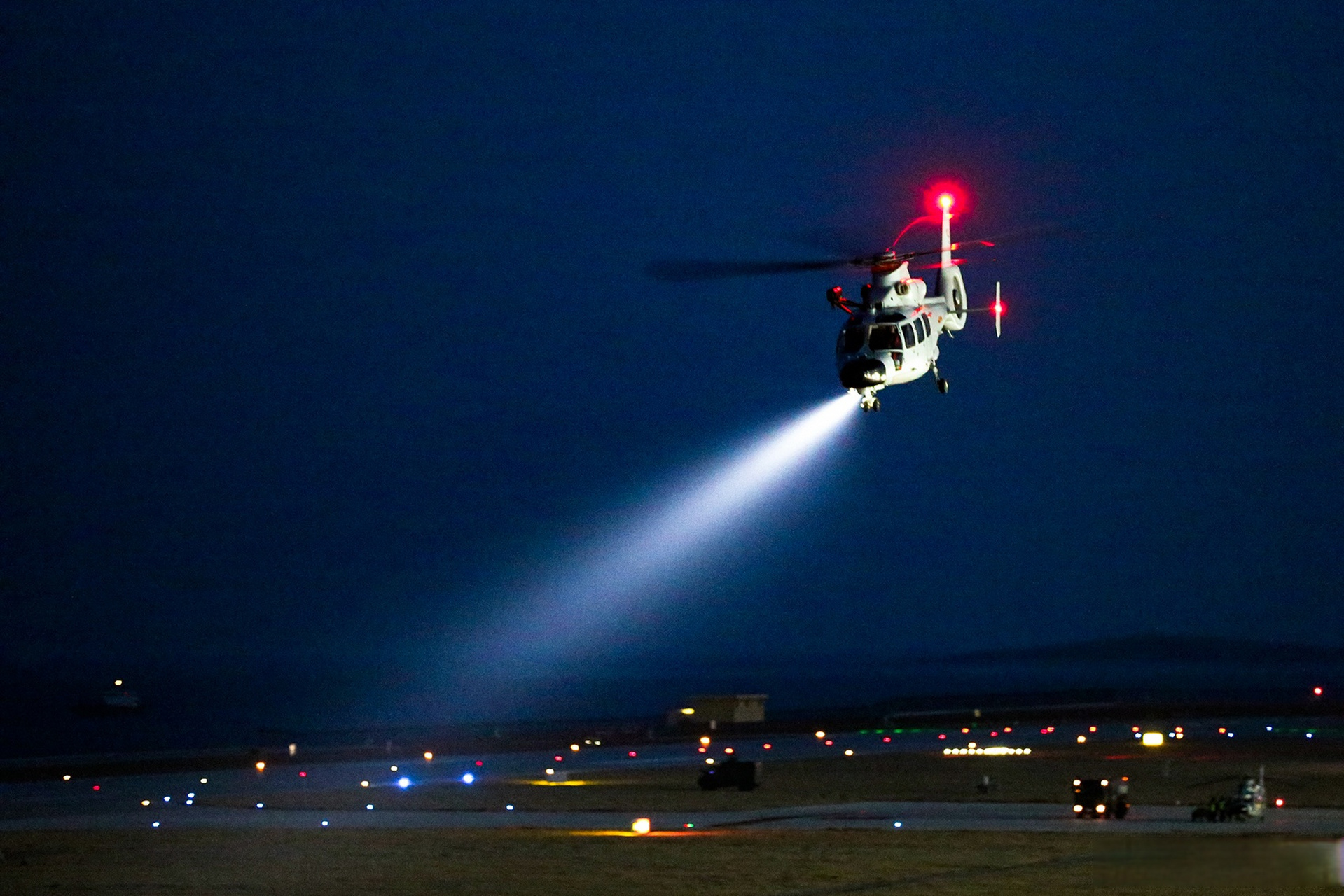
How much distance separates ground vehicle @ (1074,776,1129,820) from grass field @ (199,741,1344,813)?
124 inches

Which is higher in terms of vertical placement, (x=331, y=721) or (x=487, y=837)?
(x=331, y=721)

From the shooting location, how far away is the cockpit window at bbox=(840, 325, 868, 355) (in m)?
26.7

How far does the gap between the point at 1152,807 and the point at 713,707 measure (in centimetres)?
4100

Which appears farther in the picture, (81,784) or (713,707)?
(713,707)

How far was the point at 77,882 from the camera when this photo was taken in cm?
2025

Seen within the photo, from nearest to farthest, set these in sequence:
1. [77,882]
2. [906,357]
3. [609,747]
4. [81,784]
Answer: [77,882], [906,357], [81,784], [609,747]

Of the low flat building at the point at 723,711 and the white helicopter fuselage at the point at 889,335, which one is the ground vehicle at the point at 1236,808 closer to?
the white helicopter fuselage at the point at 889,335

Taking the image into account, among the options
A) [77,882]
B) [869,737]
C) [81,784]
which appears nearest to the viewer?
[77,882]

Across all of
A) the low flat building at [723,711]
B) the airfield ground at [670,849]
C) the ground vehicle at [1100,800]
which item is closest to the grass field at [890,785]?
the airfield ground at [670,849]

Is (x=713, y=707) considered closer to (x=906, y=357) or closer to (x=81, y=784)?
(x=81, y=784)

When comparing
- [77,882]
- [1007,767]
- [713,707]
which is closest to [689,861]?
[77,882]

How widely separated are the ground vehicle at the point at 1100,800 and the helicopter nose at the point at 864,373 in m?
7.09

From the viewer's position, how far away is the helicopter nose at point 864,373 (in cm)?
2630

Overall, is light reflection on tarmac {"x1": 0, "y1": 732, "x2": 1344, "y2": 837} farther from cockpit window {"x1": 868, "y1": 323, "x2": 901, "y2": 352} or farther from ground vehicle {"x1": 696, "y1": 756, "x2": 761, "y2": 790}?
cockpit window {"x1": 868, "y1": 323, "x2": 901, "y2": 352}
